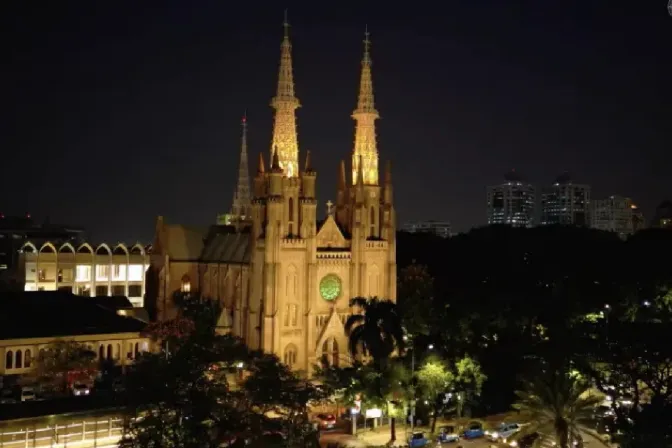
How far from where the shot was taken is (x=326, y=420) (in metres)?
45.9

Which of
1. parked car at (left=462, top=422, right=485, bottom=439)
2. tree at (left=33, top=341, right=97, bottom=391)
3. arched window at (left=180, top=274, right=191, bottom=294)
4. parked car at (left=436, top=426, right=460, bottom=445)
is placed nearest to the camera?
parked car at (left=436, top=426, right=460, bottom=445)

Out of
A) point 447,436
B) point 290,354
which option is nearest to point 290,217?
point 290,354

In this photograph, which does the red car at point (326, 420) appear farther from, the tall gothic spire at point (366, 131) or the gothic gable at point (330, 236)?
the tall gothic spire at point (366, 131)

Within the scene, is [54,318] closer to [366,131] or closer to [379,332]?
[379,332]

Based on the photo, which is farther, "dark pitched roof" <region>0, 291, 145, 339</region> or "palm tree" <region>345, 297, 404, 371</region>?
"dark pitched roof" <region>0, 291, 145, 339</region>

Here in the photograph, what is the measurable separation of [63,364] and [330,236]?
22877 mm

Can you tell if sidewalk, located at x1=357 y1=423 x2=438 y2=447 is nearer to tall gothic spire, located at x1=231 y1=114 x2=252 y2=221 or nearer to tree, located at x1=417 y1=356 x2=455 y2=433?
tree, located at x1=417 y1=356 x2=455 y2=433

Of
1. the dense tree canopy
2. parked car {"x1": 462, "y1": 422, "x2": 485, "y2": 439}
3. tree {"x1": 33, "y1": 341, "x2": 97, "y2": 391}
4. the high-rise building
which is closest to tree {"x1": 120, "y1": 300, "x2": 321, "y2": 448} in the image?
parked car {"x1": 462, "y1": 422, "x2": 485, "y2": 439}

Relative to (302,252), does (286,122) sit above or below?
above

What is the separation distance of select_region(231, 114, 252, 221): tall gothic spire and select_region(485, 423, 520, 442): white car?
47.6 m

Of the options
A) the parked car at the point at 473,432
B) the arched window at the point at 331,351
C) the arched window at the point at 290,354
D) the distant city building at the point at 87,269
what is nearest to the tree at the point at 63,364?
the arched window at the point at 290,354

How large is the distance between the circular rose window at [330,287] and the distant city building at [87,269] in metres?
38.1

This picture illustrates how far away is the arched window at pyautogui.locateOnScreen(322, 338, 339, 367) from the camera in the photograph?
57500 mm

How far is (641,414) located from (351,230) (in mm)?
33127
